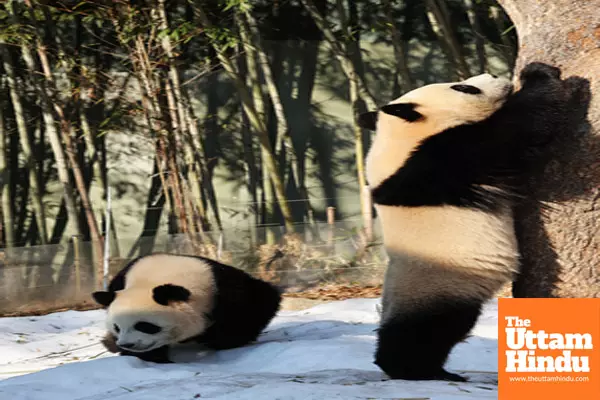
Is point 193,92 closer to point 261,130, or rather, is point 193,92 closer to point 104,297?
point 261,130

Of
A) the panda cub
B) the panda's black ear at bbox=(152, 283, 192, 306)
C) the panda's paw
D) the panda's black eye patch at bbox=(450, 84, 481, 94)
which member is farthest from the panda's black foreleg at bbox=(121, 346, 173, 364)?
the panda's paw

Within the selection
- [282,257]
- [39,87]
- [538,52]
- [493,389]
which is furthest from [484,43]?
[493,389]

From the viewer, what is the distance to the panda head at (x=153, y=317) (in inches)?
138

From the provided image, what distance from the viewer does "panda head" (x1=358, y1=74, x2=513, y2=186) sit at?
8.24ft

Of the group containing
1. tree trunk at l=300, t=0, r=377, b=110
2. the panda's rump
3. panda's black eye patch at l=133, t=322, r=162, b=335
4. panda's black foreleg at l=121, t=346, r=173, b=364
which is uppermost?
tree trunk at l=300, t=0, r=377, b=110

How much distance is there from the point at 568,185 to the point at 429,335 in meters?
0.68

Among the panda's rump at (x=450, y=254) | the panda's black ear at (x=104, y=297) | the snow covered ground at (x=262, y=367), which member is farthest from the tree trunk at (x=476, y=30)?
the panda's rump at (x=450, y=254)

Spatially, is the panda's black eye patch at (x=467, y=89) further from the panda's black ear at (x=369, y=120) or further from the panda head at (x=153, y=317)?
the panda head at (x=153, y=317)

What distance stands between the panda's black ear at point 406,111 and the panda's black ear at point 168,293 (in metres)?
1.48

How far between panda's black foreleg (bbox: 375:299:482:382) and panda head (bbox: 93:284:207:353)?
1368mm

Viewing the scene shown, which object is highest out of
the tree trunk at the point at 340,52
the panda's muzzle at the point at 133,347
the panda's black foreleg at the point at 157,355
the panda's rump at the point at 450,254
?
the tree trunk at the point at 340,52

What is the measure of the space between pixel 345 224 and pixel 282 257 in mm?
639

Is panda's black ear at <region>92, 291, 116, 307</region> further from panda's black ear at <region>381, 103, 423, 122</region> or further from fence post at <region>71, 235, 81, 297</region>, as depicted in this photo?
fence post at <region>71, 235, 81, 297</region>

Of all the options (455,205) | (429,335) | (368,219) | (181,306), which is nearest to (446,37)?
(368,219)
